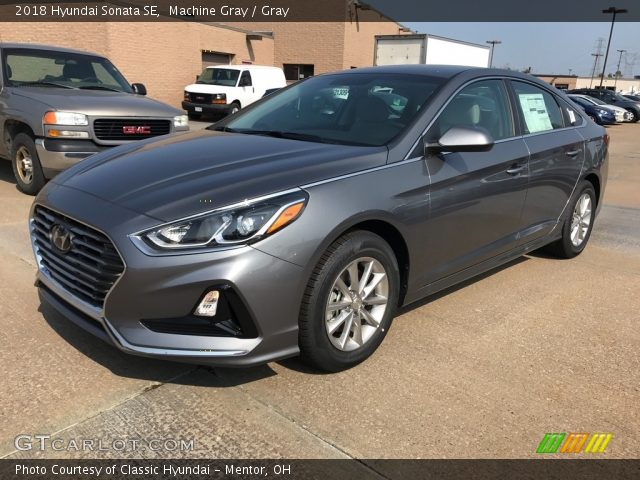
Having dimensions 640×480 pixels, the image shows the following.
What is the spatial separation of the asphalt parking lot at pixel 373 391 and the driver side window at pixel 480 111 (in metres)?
1.26

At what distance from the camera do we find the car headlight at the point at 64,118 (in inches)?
247

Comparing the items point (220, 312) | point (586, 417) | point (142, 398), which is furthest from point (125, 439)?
point (586, 417)

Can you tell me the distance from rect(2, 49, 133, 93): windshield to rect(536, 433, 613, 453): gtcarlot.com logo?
7.00 meters

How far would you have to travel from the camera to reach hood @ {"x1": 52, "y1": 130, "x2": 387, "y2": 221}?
8.65 ft

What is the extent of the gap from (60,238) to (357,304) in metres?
1.56

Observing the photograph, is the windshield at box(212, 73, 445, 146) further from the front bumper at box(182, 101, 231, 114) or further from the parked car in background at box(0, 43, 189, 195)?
the front bumper at box(182, 101, 231, 114)

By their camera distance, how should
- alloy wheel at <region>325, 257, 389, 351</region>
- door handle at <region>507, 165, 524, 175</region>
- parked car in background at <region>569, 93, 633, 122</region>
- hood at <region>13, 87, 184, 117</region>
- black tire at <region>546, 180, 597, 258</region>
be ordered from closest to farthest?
alloy wheel at <region>325, 257, 389, 351</region>
door handle at <region>507, 165, 524, 175</region>
black tire at <region>546, 180, 597, 258</region>
hood at <region>13, 87, 184, 117</region>
parked car in background at <region>569, 93, 633, 122</region>

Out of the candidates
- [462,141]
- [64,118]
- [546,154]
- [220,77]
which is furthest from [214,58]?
[462,141]

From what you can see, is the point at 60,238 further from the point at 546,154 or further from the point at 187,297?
the point at 546,154

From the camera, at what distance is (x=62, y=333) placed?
10.8ft

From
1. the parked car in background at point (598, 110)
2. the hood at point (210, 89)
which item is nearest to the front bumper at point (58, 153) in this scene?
the hood at point (210, 89)

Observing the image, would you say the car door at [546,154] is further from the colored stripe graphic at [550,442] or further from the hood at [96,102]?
the hood at [96,102]

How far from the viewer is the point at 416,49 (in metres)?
18.2

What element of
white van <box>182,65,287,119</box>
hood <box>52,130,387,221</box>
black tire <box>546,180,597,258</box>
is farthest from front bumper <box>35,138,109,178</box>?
white van <box>182,65,287,119</box>
